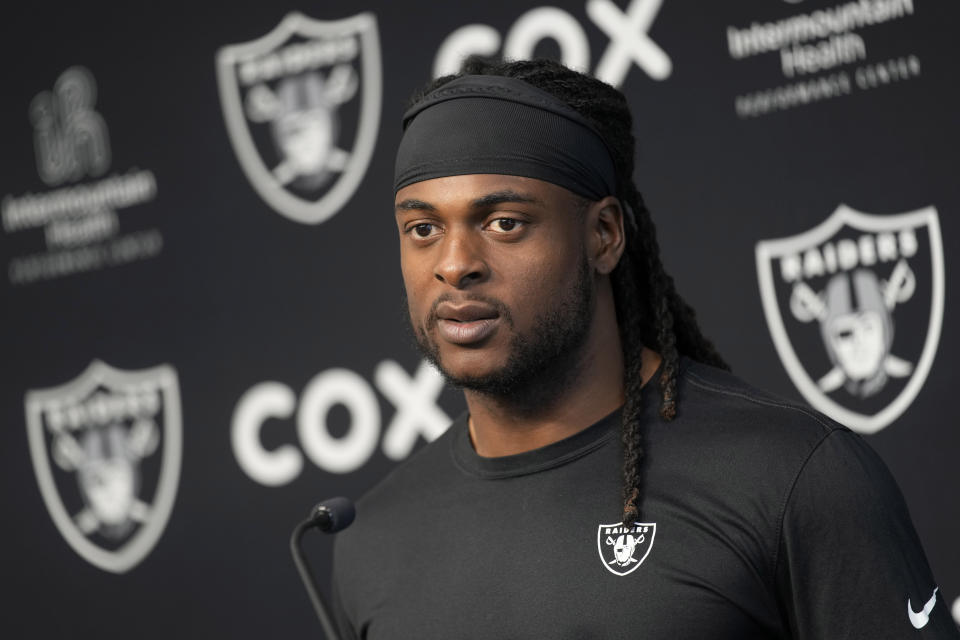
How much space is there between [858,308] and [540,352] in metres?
0.76

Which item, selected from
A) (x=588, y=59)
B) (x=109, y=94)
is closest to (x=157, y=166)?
(x=109, y=94)

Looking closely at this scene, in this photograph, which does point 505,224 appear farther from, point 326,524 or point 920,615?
point 920,615

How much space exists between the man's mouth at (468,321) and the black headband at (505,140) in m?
0.13

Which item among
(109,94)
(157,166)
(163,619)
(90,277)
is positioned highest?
(109,94)

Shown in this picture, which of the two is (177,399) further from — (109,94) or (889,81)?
(889,81)

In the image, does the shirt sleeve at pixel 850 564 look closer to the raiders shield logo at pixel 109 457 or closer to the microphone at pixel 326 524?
the microphone at pixel 326 524

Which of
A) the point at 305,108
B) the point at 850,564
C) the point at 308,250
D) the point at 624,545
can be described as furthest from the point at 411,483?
the point at 305,108

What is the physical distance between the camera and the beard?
120 cm

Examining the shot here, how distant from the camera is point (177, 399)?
2.46 metres

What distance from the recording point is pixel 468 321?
119cm

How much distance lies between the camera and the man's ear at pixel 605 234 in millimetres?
1252

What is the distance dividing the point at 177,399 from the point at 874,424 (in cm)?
131

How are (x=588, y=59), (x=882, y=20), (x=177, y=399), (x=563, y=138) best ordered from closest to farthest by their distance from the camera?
(x=563, y=138)
(x=882, y=20)
(x=588, y=59)
(x=177, y=399)

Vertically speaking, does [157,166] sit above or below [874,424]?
above
